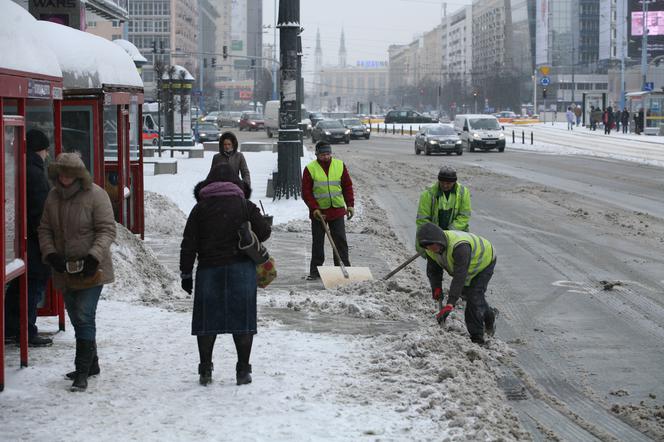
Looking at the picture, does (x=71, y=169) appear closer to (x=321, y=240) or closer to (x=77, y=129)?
(x=321, y=240)

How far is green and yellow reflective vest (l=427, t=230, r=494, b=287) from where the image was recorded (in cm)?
927

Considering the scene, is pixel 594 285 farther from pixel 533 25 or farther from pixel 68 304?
pixel 533 25

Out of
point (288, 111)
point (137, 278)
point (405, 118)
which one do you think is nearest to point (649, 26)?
point (405, 118)

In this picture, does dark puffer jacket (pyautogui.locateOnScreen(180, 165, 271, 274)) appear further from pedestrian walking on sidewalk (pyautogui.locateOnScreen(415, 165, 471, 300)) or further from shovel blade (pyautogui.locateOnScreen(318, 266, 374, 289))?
→ shovel blade (pyautogui.locateOnScreen(318, 266, 374, 289))

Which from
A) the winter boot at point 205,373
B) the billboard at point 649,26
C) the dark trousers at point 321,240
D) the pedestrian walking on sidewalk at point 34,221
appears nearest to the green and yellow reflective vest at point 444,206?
the dark trousers at point 321,240

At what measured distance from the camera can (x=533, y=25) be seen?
152500 mm

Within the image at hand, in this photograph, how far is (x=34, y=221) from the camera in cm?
843

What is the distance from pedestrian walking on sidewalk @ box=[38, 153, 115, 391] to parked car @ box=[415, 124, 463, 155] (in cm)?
4043

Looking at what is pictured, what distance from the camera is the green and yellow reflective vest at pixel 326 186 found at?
42.1 feet

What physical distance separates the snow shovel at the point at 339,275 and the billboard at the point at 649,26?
83.9 meters

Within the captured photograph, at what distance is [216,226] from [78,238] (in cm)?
91

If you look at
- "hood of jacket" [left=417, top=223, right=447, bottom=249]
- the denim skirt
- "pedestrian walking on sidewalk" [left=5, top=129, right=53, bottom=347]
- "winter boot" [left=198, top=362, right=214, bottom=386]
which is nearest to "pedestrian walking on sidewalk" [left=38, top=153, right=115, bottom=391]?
the denim skirt

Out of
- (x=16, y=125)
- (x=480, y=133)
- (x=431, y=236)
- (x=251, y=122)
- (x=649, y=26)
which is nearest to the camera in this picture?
(x=16, y=125)

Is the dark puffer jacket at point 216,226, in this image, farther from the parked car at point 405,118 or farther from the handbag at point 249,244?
the parked car at point 405,118
